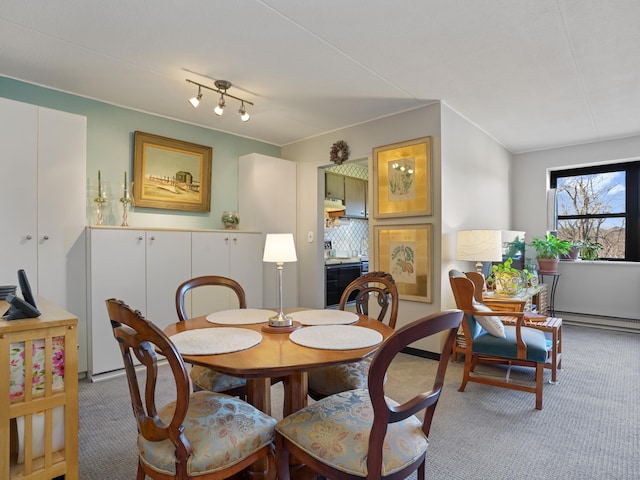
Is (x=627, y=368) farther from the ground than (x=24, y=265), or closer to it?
closer to it

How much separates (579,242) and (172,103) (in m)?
5.77

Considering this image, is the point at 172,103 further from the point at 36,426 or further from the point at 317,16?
the point at 36,426

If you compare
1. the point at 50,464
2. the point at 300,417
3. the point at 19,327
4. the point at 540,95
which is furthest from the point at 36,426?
the point at 540,95

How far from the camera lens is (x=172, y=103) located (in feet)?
11.6

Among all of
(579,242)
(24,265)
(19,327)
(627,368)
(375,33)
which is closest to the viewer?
(19,327)

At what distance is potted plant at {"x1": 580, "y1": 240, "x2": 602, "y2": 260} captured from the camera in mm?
5121

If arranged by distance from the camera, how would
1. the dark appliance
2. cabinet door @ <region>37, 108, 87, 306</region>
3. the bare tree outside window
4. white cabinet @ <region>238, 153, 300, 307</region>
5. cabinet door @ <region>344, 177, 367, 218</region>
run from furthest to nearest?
1. cabinet door @ <region>344, 177, 367, 218</region>
2. the dark appliance
3. the bare tree outside window
4. white cabinet @ <region>238, 153, 300, 307</region>
5. cabinet door @ <region>37, 108, 87, 306</region>

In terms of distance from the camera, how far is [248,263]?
414 cm

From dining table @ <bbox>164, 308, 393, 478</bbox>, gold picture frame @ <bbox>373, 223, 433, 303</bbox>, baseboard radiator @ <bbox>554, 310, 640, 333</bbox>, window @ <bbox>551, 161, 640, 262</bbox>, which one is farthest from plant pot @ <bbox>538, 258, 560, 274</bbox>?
dining table @ <bbox>164, 308, 393, 478</bbox>

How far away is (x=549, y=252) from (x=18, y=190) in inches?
230

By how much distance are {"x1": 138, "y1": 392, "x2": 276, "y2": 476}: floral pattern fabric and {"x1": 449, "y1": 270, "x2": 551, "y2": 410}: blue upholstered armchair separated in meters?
1.85

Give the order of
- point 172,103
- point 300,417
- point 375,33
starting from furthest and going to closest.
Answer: point 172,103
point 375,33
point 300,417

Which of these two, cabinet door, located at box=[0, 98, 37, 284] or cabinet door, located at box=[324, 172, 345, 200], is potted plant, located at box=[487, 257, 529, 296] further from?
cabinet door, located at box=[0, 98, 37, 284]

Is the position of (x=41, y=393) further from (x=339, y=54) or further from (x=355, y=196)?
(x=355, y=196)
